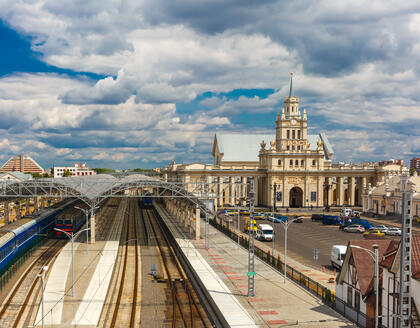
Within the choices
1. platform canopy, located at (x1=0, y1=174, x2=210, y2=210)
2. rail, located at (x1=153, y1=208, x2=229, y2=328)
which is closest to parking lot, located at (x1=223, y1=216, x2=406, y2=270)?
rail, located at (x1=153, y1=208, x2=229, y2=328)

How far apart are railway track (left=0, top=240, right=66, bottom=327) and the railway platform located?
507 inches

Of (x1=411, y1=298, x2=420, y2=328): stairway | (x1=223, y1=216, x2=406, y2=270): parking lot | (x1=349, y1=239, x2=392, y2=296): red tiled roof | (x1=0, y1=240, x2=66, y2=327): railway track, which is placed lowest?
(x1=0, y1=240, x2=66, y2=327): railway track

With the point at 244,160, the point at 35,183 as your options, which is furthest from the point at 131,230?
the point at 244,160

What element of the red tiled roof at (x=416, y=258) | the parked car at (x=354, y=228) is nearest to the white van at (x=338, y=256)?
the red tiled roof at (x=416, y=258)

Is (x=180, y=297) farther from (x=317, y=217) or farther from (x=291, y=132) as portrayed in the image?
(x=291, y=132)

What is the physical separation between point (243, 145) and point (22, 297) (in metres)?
105

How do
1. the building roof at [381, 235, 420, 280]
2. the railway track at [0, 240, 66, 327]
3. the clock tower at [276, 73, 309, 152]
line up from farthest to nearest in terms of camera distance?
the clock tower at [276, 73, 309, 152] → the railway track at [0, 240, 66, 327] → the building roof at [381, 235, 420, 280]

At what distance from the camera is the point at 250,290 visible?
106 feet

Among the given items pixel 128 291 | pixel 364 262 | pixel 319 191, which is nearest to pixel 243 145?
pixel 319 191

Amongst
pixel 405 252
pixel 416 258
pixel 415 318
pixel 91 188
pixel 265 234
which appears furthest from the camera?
pixel 91 188

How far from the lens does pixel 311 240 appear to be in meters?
60.8

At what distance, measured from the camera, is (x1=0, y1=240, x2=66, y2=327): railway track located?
93.8ft

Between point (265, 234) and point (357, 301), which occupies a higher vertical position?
point (357, 301)

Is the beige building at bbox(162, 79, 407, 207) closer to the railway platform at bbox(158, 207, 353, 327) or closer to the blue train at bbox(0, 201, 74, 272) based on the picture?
the blue train at bbox(0, 201, 74, 272)
